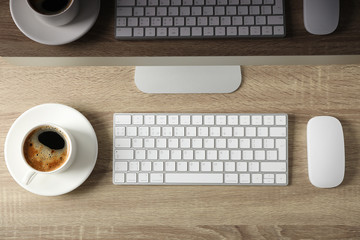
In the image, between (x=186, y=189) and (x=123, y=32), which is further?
(x=186, y=189)

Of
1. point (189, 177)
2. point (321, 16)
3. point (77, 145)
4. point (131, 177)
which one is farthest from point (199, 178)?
point (321, 16)

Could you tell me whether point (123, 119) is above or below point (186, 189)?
above

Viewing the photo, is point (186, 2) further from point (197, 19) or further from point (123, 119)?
point (123, 119)

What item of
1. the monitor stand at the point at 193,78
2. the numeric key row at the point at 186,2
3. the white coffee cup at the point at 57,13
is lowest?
the monitor stand at the point at 193,78

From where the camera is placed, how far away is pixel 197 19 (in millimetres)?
725

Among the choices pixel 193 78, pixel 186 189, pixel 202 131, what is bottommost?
pixel 186 189

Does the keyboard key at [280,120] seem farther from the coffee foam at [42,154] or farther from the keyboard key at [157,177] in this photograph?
the coffee foam at [42,154]

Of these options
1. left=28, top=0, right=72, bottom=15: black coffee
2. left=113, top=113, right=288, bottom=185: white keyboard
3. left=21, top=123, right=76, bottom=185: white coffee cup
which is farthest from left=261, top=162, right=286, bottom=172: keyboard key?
left=28, top=0, right=72, bottom=15: black coffee

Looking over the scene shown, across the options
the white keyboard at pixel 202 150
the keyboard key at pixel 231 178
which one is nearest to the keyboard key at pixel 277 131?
the white keyboard at pixel 202 150

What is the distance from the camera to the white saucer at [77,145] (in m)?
0.81

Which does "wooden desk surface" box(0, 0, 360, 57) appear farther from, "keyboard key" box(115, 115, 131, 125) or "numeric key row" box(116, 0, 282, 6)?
"keyboard key" box(115, 115, 131, 125)

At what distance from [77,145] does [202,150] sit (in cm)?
25

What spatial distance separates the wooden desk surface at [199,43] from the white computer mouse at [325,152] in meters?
0.17

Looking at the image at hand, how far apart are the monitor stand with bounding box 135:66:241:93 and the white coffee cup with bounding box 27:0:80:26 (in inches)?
7.6
